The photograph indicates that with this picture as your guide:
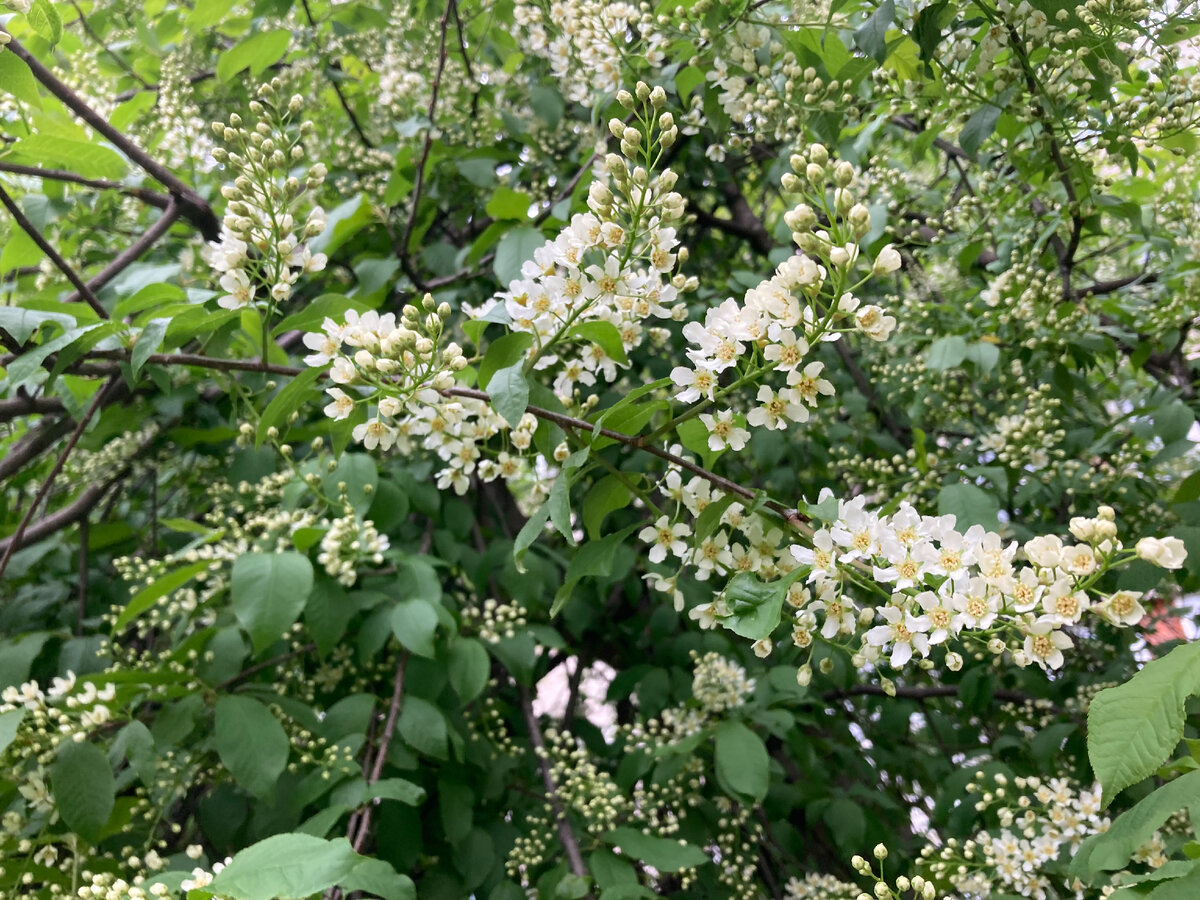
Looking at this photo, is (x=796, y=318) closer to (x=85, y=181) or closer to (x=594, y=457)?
(x=594, y=457)

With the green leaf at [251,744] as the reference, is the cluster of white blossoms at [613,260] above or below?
above

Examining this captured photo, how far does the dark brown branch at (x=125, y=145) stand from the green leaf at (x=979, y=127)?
1.79m

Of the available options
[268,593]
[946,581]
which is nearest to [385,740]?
[268,593]

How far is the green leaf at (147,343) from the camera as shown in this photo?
1.45 meters

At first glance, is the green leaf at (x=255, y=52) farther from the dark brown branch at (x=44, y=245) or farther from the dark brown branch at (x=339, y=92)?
the dark brown branch at (x=44, y=245)

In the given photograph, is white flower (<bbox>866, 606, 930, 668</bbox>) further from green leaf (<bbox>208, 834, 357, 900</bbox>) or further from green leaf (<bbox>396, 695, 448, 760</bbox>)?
green leaf (<bbox>396, 695, 448, 760</bbox>)

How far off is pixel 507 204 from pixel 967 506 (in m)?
1.35

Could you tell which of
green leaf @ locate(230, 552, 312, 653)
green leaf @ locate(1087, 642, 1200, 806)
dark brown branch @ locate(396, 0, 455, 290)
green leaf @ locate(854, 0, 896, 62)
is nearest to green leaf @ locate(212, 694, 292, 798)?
green leaf @ locate(230, 552, 312, 653)

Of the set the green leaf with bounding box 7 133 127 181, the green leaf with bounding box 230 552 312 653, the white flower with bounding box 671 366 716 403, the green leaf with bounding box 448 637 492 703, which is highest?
the green leaf with bounding box 7 133 127 181

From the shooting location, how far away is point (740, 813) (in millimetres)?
2258

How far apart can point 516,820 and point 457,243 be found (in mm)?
1933

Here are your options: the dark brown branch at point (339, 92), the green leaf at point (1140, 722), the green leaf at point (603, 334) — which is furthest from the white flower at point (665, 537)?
the dark brown branch at point (339, 92)

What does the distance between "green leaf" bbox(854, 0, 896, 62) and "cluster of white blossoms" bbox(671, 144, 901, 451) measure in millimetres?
560

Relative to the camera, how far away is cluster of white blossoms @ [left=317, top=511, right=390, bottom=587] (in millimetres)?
1816
